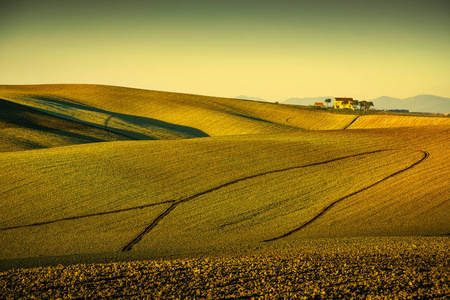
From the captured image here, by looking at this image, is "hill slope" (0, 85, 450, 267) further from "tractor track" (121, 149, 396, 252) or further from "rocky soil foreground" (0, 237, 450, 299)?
"rocky soil foreground" (0, 237, 450, 299)

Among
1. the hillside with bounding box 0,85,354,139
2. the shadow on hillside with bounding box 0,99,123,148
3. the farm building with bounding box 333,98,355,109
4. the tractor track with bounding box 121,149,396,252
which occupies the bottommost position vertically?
the tractor track with bounding box 121,149,396,252

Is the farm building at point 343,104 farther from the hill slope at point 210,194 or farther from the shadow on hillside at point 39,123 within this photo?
the hill slope at point 210,194

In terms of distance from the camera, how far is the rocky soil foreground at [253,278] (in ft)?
21.7

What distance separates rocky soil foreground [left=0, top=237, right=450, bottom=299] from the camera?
6.60 m

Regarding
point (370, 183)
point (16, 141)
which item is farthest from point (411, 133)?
point (16, 141)

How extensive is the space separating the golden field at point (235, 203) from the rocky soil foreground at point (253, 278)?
66 mm

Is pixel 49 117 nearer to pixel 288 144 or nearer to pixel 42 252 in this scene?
pixel 288 144

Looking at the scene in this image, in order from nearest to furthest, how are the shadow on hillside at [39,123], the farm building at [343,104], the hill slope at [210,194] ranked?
1. the hill slope at [210,194]
2. the shadow on hillside at [39,123]
3. the farm building at [343,104]

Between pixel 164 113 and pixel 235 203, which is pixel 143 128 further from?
pixel 235 203

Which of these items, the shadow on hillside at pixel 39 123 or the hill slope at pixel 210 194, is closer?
the hill slope at pixel 210 194

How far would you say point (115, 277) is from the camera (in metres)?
7.45

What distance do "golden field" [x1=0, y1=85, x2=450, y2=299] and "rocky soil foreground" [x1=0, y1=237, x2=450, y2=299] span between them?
0.22ft

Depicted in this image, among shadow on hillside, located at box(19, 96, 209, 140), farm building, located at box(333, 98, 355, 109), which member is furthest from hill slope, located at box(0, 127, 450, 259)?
farm building, located at box(333, 98, 355, 109)

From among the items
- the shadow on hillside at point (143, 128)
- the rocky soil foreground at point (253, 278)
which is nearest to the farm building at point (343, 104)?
the shadow on hillside at point (143, 128)
